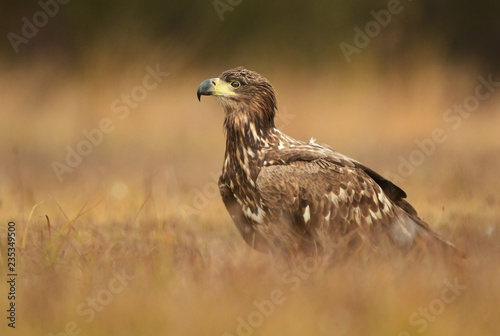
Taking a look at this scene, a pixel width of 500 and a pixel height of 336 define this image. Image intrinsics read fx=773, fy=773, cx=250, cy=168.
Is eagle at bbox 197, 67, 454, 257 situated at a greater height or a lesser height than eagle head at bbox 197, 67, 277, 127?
lesser

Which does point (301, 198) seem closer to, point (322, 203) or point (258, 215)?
point (322, 203)

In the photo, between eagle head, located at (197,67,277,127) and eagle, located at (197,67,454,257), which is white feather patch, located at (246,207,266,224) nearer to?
eagle, located at (197,67,454,257)

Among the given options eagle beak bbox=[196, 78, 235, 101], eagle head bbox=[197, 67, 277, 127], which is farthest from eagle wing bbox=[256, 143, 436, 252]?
eagle beak bbox=[196, 78, 235, 101]

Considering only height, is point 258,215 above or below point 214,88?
below

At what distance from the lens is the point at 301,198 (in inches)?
212

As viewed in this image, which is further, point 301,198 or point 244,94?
point 244,94

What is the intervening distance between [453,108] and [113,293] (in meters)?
7.26

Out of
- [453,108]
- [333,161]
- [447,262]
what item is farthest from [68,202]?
[453,108]

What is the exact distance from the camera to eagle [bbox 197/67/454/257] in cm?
531

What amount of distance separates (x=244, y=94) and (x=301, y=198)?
1.07 meters

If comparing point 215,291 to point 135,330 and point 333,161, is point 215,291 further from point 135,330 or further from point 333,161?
point 333,161

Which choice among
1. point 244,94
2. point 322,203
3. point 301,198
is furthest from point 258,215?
point 244,94

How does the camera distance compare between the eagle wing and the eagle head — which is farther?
the eagle head

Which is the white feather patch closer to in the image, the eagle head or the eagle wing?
the eagle wing
